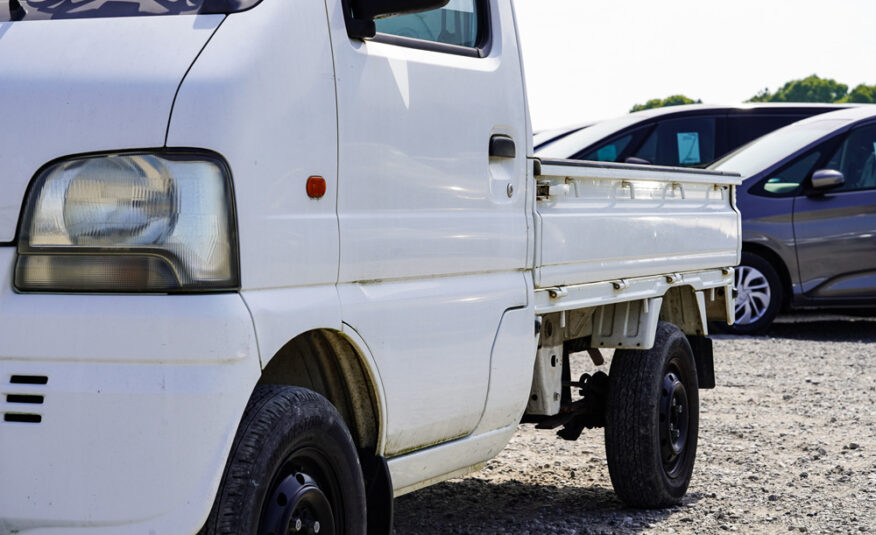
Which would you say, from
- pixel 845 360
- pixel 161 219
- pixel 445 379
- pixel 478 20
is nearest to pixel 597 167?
pixel 478 20

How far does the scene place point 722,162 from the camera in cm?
1171

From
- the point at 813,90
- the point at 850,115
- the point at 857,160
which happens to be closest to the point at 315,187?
the point at 857,160

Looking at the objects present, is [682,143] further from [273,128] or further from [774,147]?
[273,128]

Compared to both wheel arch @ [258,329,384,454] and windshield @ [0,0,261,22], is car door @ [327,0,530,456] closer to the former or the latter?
wheel arch @ [258,329,384,454]

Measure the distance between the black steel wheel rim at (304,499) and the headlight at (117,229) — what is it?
0.52 metres

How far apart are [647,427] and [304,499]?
2.43 metres

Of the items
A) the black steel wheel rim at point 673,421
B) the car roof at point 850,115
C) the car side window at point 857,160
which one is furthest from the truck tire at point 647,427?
the car roof at point 850,115

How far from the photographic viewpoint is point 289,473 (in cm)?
293

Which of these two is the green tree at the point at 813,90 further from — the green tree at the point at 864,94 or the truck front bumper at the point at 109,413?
the truck front bumper at the point at 109,413

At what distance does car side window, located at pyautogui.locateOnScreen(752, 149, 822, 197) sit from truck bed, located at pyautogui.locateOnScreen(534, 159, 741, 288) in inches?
199

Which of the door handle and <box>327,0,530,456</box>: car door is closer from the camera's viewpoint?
<box>327,0,530,456</box>: car door

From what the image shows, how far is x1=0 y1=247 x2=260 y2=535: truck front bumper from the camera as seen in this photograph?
2531mm

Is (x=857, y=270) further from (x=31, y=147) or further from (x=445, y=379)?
(x=31, y=147)

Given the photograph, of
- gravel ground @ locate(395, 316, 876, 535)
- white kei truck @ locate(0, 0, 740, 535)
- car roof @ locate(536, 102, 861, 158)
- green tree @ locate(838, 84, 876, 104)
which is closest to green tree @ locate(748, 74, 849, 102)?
green tree @ locate(838, 84, 876, 104)
